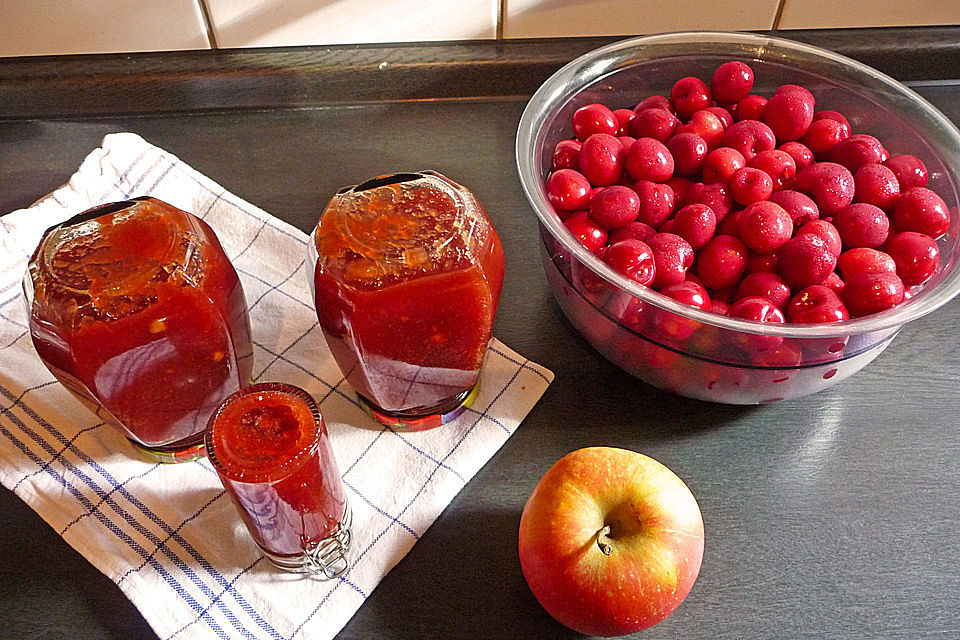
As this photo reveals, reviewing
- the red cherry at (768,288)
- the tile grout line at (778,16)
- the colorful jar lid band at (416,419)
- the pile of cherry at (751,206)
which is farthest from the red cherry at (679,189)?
the tile grout line at (778,16)

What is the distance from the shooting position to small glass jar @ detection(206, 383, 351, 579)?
1.61ft

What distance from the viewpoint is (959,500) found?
631 millimetres

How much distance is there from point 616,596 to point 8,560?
0.45 metres

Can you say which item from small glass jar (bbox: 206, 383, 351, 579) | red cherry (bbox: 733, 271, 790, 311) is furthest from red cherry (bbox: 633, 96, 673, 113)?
small glass jar (bbox: 206, 383, 351, 579)

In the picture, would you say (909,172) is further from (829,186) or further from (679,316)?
(679,316)

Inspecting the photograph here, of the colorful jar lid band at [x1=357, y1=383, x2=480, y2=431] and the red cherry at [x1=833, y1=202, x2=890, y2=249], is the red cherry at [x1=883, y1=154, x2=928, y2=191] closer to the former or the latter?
the red cherry at [x1=833, y1=202, x2=890, y2=249]

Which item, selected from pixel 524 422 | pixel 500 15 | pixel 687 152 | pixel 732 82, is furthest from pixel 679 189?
pixel 500 15

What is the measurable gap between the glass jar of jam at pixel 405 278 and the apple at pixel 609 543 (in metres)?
0.13

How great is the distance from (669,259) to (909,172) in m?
0.25

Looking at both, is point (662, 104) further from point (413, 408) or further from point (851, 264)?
point (413, 408)

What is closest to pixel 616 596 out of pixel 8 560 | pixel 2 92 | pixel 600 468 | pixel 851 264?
pixel 600 468

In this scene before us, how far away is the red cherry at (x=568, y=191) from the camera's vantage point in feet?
2.18

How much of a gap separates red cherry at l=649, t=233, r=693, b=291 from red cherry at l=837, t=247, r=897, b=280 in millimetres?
120

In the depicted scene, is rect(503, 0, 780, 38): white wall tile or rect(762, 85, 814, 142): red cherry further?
rect(503, 0, 780, 38): white wall tile
